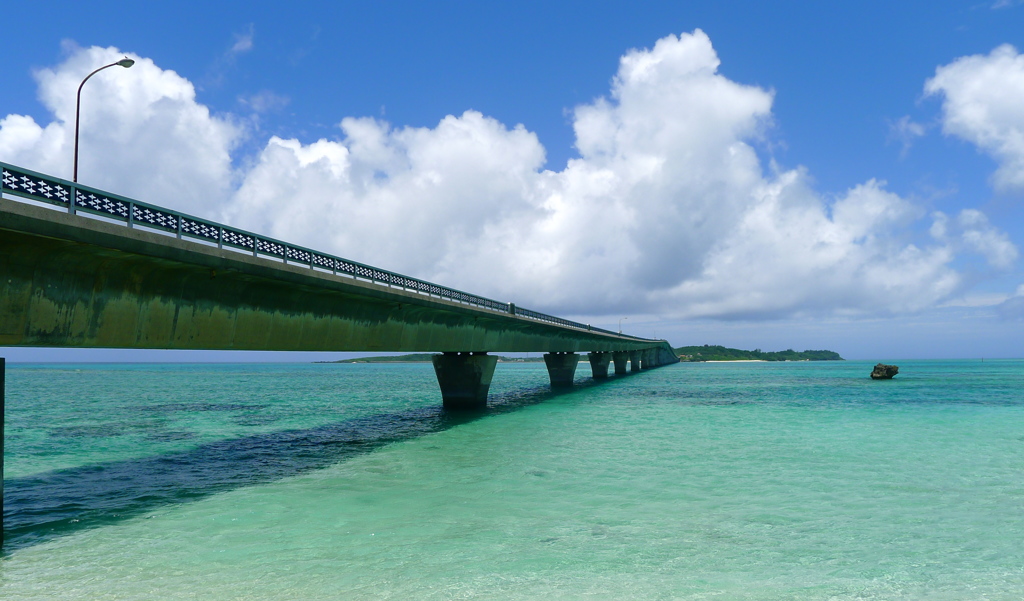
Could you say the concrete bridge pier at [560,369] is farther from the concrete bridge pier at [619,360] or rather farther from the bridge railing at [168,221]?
the bridge railing at [168,221]

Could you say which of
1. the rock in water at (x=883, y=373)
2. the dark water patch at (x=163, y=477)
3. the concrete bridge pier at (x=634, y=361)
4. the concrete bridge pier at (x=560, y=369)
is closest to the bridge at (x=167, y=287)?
the dark water patch at (x=163, y=477)

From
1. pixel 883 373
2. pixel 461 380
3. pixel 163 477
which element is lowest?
pixel 163 477

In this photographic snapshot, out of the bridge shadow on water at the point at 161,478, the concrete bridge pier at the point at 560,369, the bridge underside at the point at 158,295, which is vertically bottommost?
the bridge shadow on water at the point at 161,478

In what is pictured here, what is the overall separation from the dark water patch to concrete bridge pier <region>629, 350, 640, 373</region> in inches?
4428

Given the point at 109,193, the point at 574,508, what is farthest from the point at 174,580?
the point at 109,193

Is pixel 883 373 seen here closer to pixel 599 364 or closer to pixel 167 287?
pixel 599 364

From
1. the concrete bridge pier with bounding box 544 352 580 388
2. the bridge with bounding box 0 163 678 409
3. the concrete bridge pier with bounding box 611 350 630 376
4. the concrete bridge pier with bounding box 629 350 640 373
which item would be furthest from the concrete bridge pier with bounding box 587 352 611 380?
the bridge with bounding box 0 163 678 409

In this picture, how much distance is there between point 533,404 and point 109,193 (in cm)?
3951

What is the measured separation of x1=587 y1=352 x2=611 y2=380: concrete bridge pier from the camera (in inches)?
4003

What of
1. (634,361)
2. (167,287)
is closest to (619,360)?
(634,361)

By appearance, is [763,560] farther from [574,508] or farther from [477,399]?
[477,399]

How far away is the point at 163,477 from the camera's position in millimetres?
19703

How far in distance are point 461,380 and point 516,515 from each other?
30.3 metres

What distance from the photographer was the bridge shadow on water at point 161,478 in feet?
47.3
